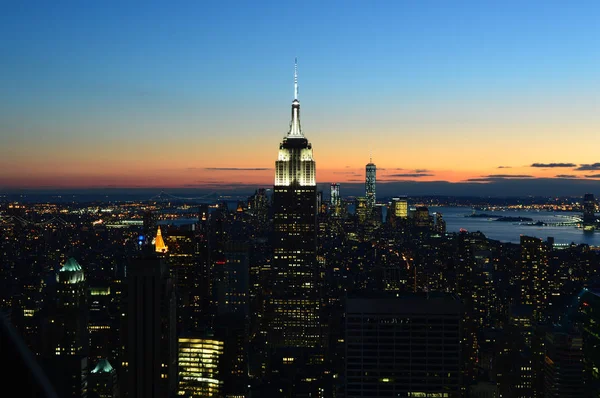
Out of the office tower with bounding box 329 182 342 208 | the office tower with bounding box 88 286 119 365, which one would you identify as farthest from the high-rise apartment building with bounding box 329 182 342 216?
the office tower with bounding box 88 286 119 365

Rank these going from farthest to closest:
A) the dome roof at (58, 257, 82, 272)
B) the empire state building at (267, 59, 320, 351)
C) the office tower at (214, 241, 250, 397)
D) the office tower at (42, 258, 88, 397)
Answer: the empire state building at (267, 59, 320, 351)
the dome roof at (58, 257, 82, 272)
the office tower at (214, 241, 250, 397)
the office tower at (42, 258, 88, 397)

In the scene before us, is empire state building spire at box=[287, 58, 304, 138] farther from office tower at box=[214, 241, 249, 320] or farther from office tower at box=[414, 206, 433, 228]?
office tower at box=[414, 206, 433, 228]

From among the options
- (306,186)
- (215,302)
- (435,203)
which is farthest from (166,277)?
(435,203)

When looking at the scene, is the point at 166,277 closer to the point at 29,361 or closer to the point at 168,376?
the point at 168,376

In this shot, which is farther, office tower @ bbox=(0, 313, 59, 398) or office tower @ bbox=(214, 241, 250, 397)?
office tower @ bbox=(214, 241, 250, 397)

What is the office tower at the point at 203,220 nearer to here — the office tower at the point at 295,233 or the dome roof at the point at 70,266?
the office tower at the point at 295,233

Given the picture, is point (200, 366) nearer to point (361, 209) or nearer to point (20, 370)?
point (20, 370)
